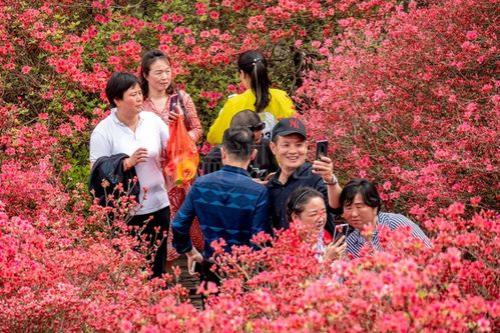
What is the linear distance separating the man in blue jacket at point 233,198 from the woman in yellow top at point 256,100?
1.17 meters

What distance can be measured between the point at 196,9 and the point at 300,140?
12.0 ft

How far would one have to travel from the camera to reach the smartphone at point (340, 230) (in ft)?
15.8

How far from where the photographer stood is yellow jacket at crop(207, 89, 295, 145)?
20.3ft

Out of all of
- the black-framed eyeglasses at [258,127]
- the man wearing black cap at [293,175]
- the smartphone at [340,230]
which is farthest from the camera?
the black-framed eyeglasses at [258,127]

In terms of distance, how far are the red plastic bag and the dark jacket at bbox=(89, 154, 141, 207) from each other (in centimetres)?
24

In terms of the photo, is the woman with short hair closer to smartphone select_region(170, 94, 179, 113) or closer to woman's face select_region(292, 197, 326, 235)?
smartphone select_region(170, 94, 179, 113)

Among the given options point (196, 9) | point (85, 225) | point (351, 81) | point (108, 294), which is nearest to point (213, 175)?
point (108, 294)

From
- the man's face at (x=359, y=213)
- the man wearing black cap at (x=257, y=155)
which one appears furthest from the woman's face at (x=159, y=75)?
the man's face at (x=359, y=213)

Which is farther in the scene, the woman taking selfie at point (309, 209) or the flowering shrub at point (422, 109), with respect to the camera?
the flowering shrub at point (422, 109)

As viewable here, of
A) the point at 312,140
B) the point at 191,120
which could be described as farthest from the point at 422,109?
the point at 191,120

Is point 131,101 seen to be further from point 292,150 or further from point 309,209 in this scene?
point 309,209

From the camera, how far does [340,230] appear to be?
4.84m

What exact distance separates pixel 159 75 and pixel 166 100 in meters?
0.21

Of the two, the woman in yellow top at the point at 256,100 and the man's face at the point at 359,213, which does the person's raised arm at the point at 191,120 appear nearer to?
the woman in yellow top at the point at 256,100
